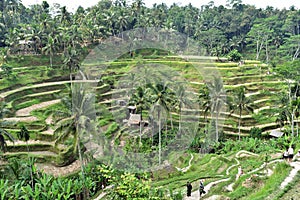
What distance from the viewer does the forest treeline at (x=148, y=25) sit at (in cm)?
4747

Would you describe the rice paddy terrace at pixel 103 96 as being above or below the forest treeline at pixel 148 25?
below

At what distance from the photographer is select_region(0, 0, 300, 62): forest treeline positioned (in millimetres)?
47469

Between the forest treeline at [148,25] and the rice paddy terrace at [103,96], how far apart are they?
6162mm

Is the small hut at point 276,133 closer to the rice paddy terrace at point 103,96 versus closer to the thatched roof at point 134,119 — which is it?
the rice paddy terrace at point 103,96

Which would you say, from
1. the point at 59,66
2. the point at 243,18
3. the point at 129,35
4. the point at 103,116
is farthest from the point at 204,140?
the point at 243,18

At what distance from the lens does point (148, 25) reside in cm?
5953

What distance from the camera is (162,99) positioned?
1034 inches

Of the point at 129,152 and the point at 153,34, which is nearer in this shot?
the point at 129,152

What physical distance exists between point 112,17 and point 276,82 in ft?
97.2

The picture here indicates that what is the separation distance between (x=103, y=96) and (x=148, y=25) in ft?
83.4

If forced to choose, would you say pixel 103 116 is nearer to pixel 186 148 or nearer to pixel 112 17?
pixel 186 148

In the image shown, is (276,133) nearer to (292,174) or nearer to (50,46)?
(292,174)

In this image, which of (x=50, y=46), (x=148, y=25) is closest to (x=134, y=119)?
(x=50, y=46)

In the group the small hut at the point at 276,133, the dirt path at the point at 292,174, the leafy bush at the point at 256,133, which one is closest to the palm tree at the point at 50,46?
the leafy bush at the point at 256,133
